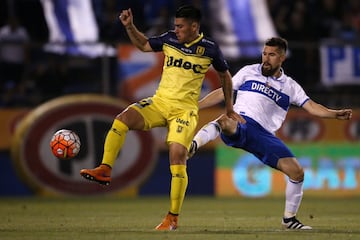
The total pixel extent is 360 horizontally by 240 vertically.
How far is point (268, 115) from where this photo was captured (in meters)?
10.6

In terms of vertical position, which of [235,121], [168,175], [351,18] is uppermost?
[235,121]

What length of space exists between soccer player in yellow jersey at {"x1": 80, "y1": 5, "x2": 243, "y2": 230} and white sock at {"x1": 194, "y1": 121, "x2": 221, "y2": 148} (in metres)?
0.17

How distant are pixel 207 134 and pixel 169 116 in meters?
0.45

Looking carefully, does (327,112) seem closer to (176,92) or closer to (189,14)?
(176,92)

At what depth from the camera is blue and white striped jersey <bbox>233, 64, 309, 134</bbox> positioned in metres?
10.5

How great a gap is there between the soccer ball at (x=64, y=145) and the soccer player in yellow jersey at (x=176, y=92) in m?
0.65

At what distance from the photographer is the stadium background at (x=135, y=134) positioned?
16266 millimetres

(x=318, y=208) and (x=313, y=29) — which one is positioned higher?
(x=313, y=29)

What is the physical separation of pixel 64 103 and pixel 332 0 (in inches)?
250

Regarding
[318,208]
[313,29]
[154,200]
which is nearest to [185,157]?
[318,208]

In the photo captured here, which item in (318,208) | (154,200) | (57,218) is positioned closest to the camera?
(57,218)

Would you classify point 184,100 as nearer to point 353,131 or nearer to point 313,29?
point 353,131

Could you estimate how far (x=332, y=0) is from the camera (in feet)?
65.1

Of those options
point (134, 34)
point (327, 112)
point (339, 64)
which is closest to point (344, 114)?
point (327, 112)
